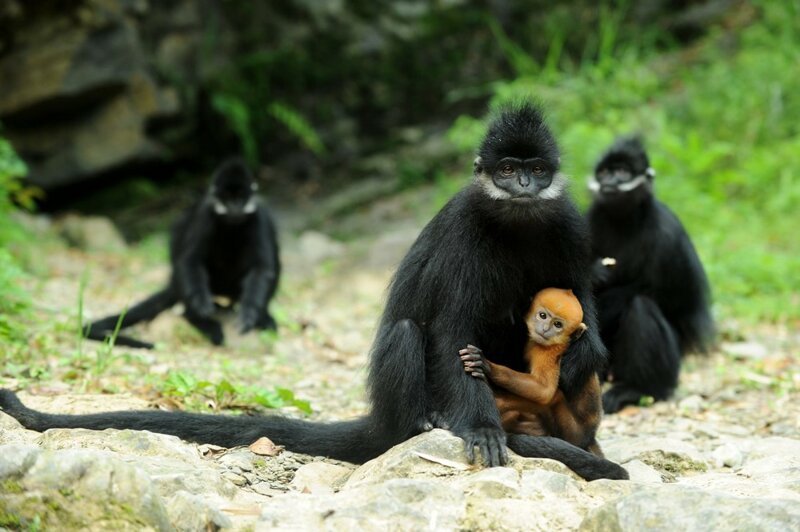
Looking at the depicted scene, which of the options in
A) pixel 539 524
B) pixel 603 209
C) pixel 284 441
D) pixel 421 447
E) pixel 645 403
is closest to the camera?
pixel 539 524

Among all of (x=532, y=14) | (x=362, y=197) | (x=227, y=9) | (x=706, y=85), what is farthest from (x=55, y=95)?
(x=706, y=85)

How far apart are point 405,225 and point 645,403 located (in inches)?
212

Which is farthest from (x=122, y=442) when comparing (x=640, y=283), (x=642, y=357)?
(x=640, y=283)

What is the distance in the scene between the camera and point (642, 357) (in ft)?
17.5

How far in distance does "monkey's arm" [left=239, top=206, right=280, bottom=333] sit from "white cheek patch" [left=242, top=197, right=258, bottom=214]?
0.16 meters

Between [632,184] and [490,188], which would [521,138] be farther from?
[632,184]

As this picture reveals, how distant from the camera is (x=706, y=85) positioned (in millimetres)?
10781

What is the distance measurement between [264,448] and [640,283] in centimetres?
296

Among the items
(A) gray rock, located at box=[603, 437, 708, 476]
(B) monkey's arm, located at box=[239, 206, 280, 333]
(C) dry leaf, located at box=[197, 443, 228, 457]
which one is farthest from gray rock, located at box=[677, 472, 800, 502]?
(B) monkey's arm, located at box=[239, 206, 280, 333]

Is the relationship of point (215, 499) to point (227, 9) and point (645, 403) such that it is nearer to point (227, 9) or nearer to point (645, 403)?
point (645, 403)

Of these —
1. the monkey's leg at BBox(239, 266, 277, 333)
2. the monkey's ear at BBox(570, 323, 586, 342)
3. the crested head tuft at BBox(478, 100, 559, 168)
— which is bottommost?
the monkey's leg at BBox(239, 266, 277, 333)

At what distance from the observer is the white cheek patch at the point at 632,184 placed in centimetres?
568

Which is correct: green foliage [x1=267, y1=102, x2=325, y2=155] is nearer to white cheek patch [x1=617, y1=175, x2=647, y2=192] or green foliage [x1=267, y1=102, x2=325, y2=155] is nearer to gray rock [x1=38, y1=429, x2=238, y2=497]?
white cheek patch [x1=617, y1=175, x2=647, y2=192]

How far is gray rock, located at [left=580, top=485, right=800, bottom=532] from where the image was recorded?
Answer: 8.44ft
